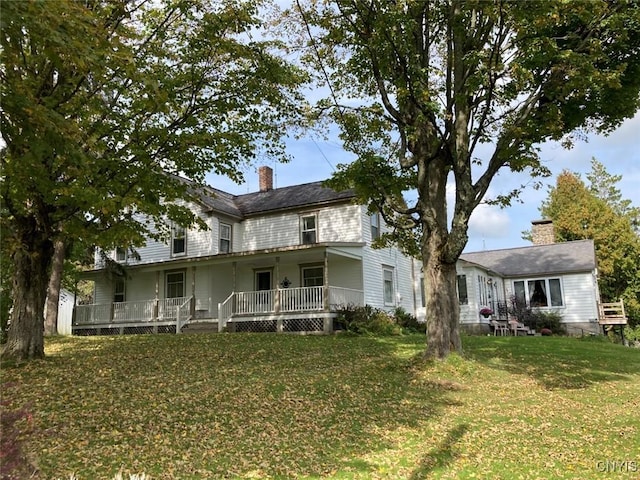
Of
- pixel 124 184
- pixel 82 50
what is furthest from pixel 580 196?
pixel 82 50

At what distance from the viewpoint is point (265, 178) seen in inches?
1058

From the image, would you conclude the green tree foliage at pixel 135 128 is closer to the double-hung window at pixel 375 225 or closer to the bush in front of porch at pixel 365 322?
the bush in front of porch at pixel 365 322

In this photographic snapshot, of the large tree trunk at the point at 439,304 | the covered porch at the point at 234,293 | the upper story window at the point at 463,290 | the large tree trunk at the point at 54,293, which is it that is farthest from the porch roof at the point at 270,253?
the large tree trunk at the point at 439,304

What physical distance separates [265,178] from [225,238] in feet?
16.7

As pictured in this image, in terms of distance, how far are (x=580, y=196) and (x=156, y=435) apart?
4529 centimetres

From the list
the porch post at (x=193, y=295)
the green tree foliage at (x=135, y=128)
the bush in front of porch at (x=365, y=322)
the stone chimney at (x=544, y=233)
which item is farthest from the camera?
the stone chimney at (x=544, y=233)

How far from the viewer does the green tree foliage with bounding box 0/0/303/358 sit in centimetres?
905

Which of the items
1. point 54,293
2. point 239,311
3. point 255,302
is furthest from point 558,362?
point 54,293

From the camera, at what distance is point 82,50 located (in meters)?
5.24

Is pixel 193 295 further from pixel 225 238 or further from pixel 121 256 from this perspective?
pixel 121 256

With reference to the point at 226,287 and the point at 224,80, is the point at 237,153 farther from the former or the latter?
the point at 226,287

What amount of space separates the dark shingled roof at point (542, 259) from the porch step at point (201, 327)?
52.2 feet

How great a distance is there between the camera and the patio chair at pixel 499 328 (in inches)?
987

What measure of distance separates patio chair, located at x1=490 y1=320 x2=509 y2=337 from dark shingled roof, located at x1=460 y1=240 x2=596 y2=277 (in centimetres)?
430
